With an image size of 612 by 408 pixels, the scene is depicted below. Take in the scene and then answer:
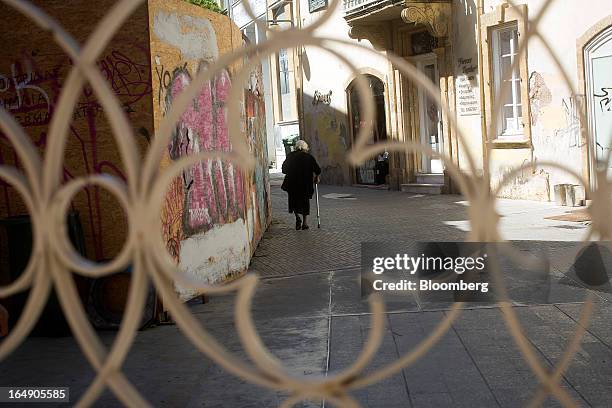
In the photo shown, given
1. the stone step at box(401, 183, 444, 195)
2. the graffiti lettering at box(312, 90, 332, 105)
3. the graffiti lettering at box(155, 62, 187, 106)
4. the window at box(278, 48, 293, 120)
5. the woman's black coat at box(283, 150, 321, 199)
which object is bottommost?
the stone step at box(401, 183, 444, 195)

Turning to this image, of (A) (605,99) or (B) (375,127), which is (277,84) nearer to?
(B) (375,127)

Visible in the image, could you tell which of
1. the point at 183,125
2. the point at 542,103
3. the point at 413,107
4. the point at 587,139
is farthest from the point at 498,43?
the point at 587,139

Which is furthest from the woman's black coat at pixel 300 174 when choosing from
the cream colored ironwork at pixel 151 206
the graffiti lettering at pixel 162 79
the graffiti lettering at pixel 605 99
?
the cream colored ironwork at pixel 151 206

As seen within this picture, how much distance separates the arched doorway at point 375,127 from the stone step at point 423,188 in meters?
1.68

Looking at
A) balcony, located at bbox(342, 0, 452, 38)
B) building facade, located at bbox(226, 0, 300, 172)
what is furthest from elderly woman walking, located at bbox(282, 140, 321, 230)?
building facade, located at bbox(226, 0, 300, 172)

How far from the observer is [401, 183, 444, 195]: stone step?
19442mm

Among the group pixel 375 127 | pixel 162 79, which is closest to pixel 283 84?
pixel 375 127

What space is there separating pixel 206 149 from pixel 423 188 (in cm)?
1164

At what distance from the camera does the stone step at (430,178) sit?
20.0 metres

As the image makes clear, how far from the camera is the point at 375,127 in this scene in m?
23.2

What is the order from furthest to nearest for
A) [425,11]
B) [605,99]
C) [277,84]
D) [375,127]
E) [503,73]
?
[277,84], [375,127], [425,11], [503,73], [605,99]

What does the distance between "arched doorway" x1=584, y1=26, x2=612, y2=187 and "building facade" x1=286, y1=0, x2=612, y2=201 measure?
0.02 m

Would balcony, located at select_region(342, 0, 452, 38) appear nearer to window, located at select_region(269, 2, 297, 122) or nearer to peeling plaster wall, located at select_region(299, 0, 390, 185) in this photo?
peeling plaster wall, located at select_region(299, 0, 390, 185)

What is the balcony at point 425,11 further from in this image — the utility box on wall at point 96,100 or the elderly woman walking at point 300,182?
the utility box on wall at point 96,100
